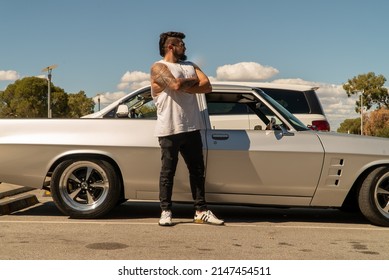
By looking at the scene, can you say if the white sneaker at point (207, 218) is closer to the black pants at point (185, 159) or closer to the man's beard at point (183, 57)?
the black pants at point (185, 159)

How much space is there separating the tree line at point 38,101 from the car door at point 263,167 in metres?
67.3

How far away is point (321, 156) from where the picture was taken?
17.5 ft

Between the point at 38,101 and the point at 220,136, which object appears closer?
the point at 220,136

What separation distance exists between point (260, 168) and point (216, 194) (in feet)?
1.79

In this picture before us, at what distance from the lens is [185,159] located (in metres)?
5.28

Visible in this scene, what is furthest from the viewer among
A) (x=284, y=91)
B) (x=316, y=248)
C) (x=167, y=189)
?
(x=284, y=91)

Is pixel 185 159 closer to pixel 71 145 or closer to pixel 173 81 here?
pixel 173 81

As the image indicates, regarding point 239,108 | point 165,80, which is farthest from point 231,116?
point 165,80

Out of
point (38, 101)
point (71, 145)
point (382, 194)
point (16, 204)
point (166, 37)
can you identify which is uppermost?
point (38, 101)

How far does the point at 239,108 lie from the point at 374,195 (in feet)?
10.5

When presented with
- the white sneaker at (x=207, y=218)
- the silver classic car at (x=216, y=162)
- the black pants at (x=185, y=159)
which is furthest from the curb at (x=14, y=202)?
the white sneaker at (x=207, y=218)

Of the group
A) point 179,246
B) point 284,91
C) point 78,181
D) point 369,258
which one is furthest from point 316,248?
point 284,91

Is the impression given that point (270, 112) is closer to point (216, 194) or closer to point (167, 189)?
point (216, 194)

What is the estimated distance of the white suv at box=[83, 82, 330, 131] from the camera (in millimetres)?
5820
